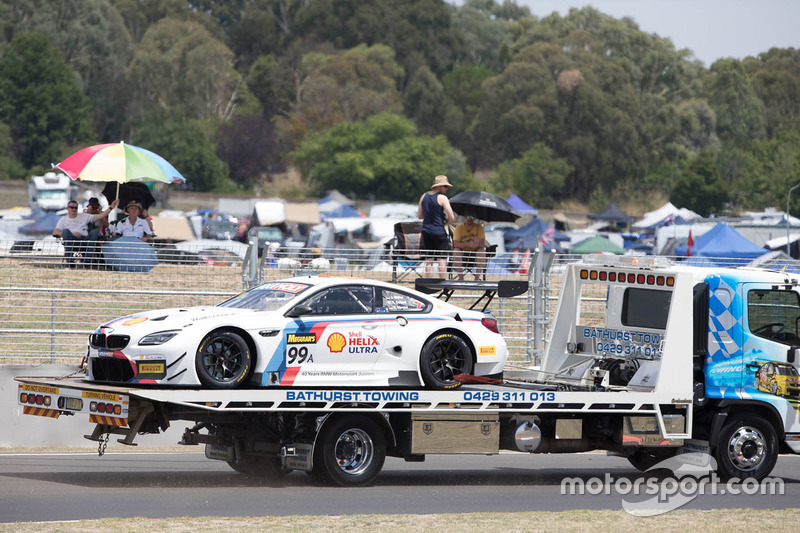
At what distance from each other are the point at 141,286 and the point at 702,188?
79.6 meters

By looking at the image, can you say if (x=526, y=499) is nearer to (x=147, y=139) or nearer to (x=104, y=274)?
(x=104, y=274)

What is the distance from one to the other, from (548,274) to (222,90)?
9297 centimetres

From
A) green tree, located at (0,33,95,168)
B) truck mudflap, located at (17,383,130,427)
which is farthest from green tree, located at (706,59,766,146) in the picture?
truck mudflap, located at (17,383,130,427)

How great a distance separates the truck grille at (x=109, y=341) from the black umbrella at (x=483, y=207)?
877 centimetres

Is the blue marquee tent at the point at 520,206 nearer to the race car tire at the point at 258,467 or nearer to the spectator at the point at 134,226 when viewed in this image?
the spectator at the point at 134,226

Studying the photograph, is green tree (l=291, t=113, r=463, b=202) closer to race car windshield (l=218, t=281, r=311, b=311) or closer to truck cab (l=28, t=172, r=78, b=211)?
truck cab (l=28, t=172, r=78, b=211)

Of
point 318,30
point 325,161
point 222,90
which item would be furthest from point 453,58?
point 325,161

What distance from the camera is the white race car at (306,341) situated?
11.1 m

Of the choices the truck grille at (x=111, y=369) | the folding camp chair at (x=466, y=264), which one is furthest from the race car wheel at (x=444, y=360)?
the folding camp chair at (x=466, y=264)

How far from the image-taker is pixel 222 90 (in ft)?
350

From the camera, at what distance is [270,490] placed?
11.3m

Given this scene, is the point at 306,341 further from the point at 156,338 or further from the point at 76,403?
the point at 76,403

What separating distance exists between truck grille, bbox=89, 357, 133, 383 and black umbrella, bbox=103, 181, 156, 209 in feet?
27.1

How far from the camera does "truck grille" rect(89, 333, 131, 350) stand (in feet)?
36.8
